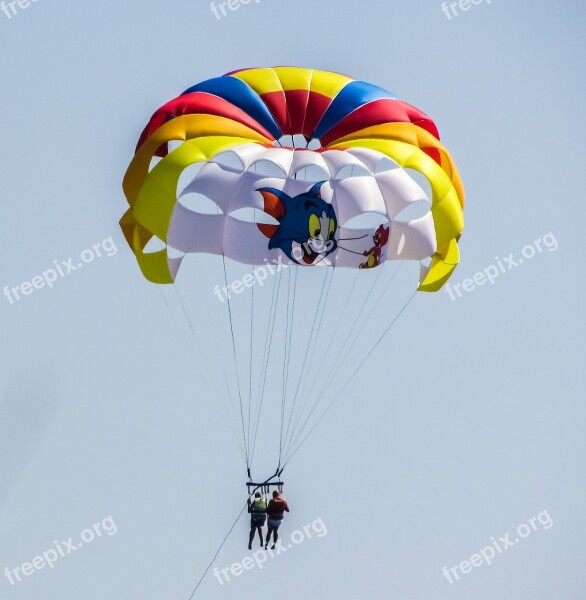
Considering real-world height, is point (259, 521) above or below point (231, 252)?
below

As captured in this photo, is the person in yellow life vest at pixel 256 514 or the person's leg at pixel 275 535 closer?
the person in yellow life vest at pixel 256 514

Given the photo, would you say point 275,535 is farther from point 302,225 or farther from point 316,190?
point 316,190

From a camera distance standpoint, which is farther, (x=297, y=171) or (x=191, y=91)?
(x=191, y=91)

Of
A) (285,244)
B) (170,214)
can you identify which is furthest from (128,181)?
(285,244)

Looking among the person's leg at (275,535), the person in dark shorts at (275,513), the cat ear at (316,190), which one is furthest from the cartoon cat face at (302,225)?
the person's leg at (275,535)

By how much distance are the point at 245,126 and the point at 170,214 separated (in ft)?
6.51

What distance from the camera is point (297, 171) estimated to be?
2714 cm

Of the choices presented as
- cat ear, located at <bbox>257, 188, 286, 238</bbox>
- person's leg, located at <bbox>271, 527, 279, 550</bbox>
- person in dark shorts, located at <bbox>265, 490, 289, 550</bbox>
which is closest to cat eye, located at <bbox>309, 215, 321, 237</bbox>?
cat ear, located at <bbox>257, 188, 286, 238</bbox>

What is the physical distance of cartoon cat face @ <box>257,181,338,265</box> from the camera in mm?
27469

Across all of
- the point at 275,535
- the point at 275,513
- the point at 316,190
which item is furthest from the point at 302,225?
the point at 275,535

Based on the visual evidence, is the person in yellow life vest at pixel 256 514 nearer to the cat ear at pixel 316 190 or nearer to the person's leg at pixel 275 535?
the person's leg at pixel 275 535

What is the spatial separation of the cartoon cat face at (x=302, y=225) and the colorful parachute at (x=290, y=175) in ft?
0.05

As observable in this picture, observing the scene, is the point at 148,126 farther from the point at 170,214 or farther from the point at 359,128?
the point at 359,128

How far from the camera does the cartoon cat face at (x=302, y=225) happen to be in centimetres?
2747
